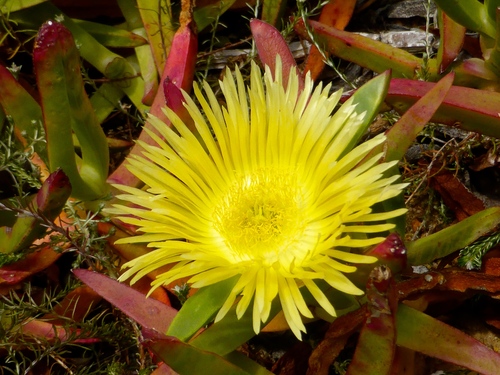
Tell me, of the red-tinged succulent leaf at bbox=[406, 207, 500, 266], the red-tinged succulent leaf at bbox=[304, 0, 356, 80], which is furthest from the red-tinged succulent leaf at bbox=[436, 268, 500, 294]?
the red-tinged succulent leaf at bbox=[304, 0, 356, 80]

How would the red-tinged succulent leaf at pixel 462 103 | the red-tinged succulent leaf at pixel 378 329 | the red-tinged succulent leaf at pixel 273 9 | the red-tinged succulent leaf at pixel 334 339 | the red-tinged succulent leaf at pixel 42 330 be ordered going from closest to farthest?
the red-tinged succulent leaf at pixel 378 329 < the red-tinged succulent leaf at pixel 334 339 < the red-tinged succulent leaf at pixel 462 103 < the red-tinged succulent leaf at pixel 42 330 < the red-tinged succulent leaf at pixel 273 9

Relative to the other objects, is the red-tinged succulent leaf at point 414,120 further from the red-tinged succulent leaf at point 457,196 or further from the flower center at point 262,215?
the red-tinged succulent leaf at point 457,196

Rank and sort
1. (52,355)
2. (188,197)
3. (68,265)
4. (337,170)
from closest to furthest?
1. (337,170)
2. (188,197)
3. (52,355)
4. (68,265)

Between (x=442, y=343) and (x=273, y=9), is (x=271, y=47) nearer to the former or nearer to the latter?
(x=273, y=9)

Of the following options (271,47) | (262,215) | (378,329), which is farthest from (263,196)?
(378,329)

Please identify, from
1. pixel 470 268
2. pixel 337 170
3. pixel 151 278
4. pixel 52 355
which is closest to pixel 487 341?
pixel 470 268

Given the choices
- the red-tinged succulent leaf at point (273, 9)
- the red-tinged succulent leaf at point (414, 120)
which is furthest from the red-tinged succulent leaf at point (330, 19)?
the red-tinged succulent leaf at point (414, 120)

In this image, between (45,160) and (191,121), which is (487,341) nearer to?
(191,121)
